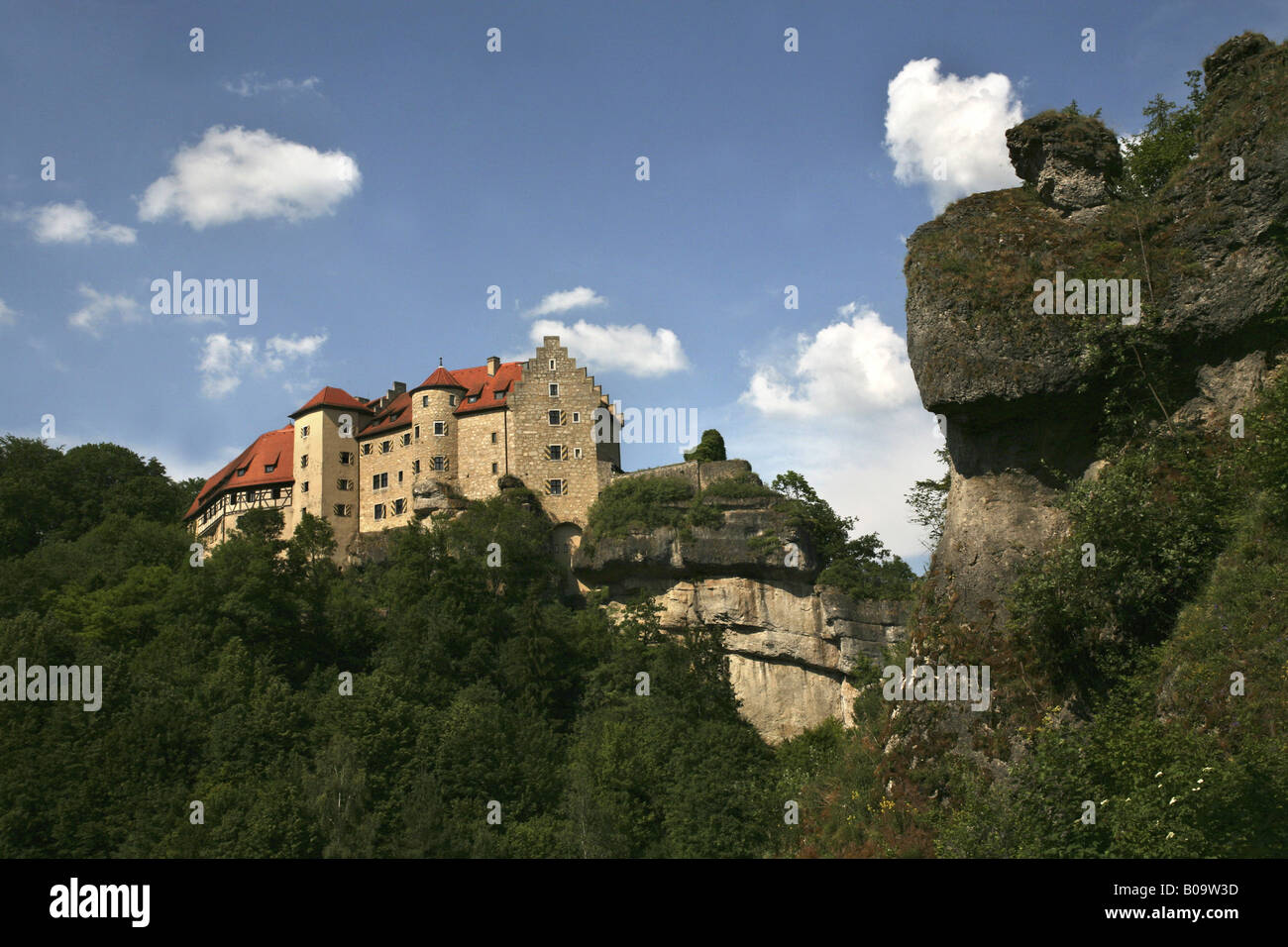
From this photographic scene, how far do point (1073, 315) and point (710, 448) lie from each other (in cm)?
3744

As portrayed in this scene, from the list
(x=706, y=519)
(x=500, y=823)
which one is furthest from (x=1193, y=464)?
(x=706, y=519)

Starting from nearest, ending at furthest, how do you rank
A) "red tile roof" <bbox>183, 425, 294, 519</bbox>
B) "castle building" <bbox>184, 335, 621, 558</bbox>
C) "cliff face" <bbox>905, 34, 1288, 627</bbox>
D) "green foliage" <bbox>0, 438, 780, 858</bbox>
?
"cliff face" <bbox>905, 34, 1288, 627</bbox> → "green foliage" <bbox>0, 438, 780, 858</bbox> → "castle building" <bbox>184, 335, 621, 558</bbox> → "red tile roof" <bbox>183, 425, 294, 519</bbox>

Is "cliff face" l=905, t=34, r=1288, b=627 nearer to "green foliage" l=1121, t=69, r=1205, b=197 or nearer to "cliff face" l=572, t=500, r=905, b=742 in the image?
"green foliage" l=1121, t=69, r=1205, b=197

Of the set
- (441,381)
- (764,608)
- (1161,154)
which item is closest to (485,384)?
(441,381)

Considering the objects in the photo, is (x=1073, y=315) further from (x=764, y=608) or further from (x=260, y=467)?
(x=260, y=467)

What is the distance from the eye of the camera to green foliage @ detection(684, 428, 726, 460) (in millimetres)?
60969

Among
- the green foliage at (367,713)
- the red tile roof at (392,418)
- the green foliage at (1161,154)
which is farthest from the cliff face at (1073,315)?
the red tile roof at (392,418)

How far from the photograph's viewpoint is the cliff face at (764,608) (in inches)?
2047

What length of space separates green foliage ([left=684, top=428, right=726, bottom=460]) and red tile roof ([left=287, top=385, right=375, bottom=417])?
68.3ft

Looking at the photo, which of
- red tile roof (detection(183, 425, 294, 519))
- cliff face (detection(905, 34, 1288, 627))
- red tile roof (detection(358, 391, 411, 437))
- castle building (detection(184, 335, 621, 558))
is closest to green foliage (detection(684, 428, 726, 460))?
castle building (detection(184, 335, 621, 558))

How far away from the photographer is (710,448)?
61281 millimetres

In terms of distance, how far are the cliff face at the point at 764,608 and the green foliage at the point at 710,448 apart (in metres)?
6.63

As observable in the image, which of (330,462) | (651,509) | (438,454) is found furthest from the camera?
(330,462)

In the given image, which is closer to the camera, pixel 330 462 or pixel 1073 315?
pixel 1073 315
